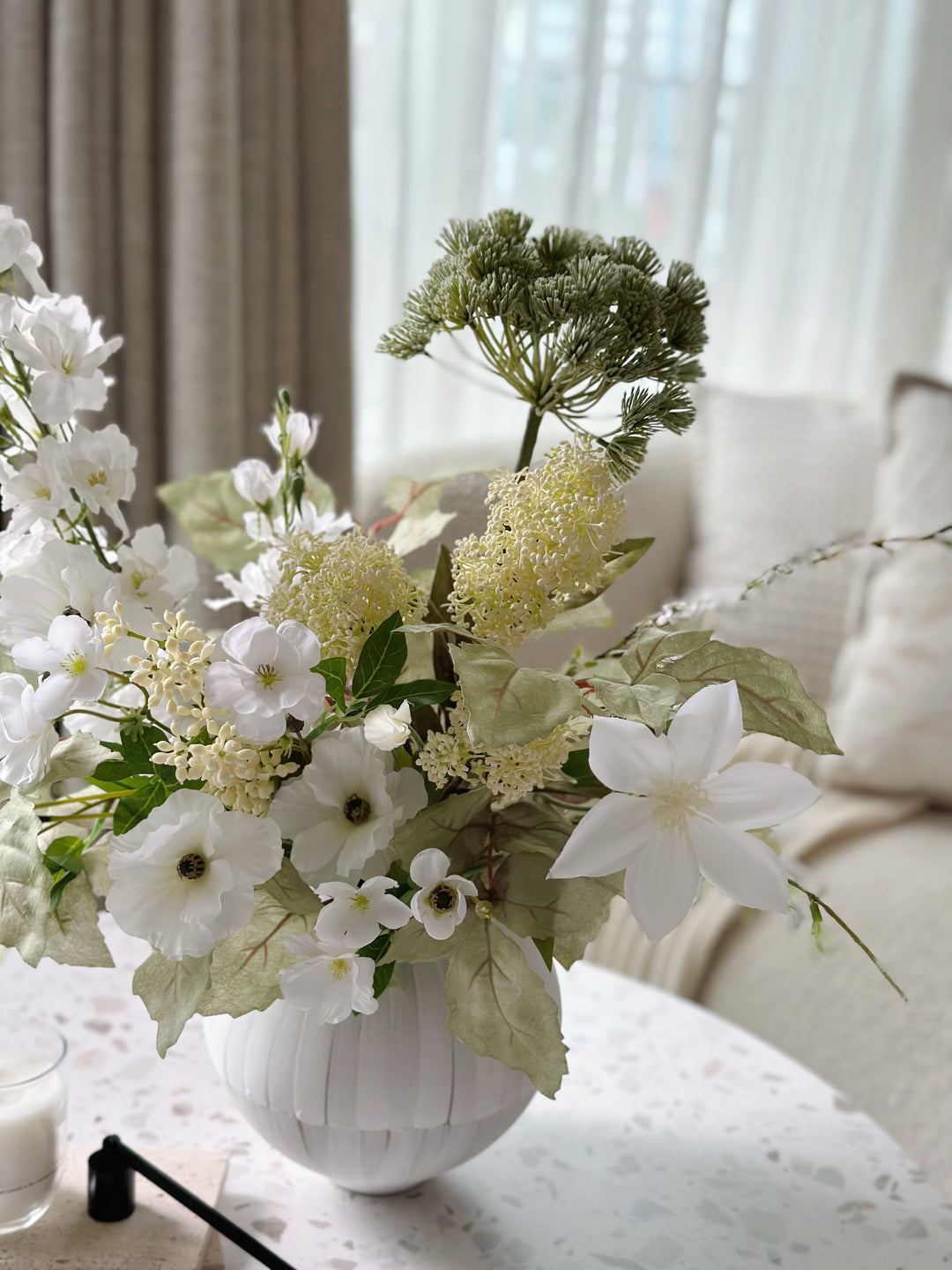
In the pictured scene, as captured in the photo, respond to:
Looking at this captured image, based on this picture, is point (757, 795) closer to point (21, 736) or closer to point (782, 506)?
point (21, 736)

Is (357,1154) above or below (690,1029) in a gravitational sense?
above

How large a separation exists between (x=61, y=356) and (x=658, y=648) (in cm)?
32

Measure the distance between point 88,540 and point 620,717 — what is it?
303 mm

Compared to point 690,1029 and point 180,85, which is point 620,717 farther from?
point 180,85

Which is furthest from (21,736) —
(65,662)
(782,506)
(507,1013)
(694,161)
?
(694,161)

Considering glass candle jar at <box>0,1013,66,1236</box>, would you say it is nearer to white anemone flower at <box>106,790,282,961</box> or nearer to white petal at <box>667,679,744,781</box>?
white anemone flower at <box>106,790,282,961</box>

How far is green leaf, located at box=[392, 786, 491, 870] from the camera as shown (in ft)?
1.80

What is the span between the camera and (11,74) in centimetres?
159

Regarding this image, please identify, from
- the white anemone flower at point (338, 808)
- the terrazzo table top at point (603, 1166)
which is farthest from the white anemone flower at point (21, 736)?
the terrazzo table top at point (603, 1166)

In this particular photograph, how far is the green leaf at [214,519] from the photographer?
0.74 metres

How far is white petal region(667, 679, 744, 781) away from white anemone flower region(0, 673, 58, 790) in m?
0.27

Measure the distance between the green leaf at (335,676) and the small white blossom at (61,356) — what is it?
0.17 m

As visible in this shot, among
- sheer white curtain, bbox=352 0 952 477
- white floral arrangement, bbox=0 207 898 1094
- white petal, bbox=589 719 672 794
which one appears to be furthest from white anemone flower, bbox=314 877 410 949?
sheer white curtain, bbox=352 0 952 477

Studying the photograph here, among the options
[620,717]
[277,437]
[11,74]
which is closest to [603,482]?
[620,717]
